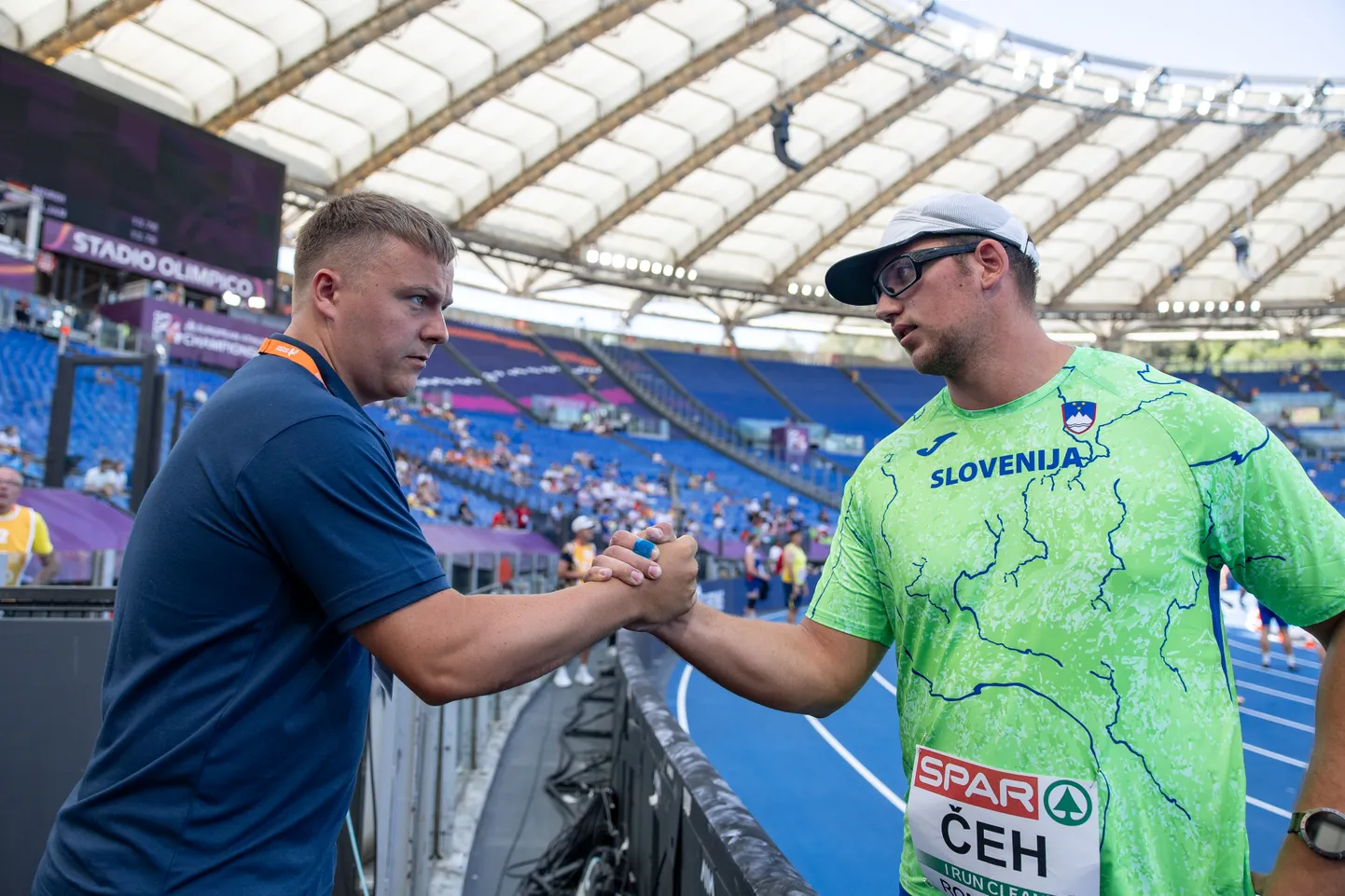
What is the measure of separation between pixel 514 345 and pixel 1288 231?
30415 millimetres

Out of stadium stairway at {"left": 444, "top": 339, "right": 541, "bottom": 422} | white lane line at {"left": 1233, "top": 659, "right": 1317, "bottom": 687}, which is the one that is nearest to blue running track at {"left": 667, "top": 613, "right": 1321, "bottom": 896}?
white lane line at {"left": 1233, "top": 659, "right": 1317, "bottom": 687}

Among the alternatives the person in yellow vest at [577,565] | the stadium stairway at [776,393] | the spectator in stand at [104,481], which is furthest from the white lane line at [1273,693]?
the stadium stairway at [776,393]

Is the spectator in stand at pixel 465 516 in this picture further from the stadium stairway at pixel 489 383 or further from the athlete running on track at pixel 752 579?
the stadium stairway at pixel 489 383

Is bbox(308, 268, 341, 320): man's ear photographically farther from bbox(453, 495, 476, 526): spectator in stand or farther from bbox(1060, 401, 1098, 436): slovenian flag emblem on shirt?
bbox(453, 495, 476, 526): spectator in stand

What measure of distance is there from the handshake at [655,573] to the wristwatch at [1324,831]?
1151mm

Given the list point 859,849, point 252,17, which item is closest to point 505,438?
point 252,17

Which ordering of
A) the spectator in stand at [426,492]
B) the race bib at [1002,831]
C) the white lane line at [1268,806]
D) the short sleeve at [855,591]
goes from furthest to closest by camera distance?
the spectator in stand at [426,492]
the white lane line at [1268,806]
the short sleeve at [855,591]
the race bib at [1002,831]

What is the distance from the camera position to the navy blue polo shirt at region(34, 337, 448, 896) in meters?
→ 1.37

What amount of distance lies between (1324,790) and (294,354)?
1928 mm

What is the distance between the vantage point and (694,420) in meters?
38.7

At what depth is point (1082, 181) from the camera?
28.8 metres

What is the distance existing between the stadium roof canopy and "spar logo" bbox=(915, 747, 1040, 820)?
19.8 meters

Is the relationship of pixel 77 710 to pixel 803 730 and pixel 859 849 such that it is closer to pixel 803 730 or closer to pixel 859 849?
pixel 859 849

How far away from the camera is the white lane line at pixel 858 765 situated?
662cm
